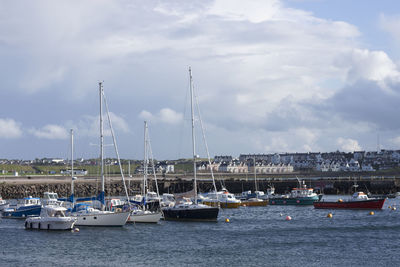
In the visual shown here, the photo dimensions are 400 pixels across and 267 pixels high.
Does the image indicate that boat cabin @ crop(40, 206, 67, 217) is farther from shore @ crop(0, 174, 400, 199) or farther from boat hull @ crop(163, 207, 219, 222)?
shore @ crop(0, 174, 400, 199)

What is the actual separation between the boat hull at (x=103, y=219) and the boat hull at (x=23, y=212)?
15.2 meters

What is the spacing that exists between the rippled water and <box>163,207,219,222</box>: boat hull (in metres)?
0.92

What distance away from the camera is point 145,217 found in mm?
57969

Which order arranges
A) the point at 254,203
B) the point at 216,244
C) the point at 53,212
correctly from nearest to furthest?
the point at 216,244
the point at 53,212
the point at 254,203

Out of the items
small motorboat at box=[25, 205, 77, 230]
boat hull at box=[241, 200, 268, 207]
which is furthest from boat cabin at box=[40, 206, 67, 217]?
boat hull at box=[241, 200, 268, 207]

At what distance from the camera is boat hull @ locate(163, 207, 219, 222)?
5891 centimetres

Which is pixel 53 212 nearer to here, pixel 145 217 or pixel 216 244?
pixel 145 217

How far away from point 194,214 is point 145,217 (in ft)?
15.5

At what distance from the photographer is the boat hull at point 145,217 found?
188ft

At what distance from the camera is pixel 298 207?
8475 cm

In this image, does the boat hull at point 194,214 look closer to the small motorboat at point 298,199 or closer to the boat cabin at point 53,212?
the boat cabin at point 53,212

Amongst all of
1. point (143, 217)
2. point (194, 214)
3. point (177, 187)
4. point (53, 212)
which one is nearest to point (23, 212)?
point (53, 212)

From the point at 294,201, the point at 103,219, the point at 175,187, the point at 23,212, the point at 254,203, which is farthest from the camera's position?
the point at 175,187

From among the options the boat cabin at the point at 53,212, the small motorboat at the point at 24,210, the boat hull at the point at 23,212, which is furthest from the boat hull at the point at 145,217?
the small motorboat at the point at 24,210
